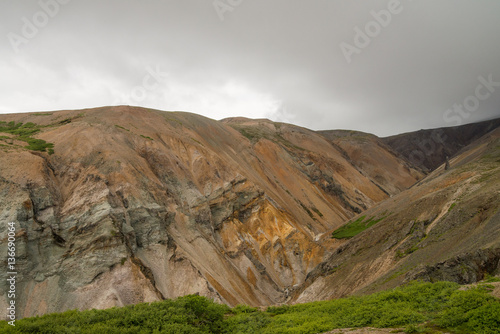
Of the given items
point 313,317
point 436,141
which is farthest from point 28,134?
point 436,141

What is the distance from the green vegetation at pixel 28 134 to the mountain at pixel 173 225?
0.23 metres

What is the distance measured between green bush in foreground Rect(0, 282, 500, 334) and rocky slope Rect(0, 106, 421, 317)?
14.2 metres

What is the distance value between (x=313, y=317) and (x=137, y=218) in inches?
1010

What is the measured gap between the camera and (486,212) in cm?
2455

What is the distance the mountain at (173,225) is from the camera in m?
27.1

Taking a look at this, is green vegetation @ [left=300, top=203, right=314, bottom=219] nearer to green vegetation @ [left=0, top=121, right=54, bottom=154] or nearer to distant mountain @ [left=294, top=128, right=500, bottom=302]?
distant mountain @ [left=294, top=128, right=500, bottom=302]

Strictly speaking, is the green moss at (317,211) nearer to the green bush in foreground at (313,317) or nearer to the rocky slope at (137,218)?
the rocky slope at (137,218)

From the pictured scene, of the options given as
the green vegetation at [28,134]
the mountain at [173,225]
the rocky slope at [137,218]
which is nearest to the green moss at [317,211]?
the rocky slope at [137,218]

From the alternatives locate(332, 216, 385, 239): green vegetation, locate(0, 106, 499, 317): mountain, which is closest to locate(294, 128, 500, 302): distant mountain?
locate(0, 106, 499, 317): mountain

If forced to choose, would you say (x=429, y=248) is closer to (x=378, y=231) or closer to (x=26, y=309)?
(x=378, y=231)

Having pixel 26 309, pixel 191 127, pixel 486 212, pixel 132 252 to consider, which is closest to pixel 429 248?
pixel 486 212

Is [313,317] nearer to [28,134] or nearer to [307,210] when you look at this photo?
[28,134]

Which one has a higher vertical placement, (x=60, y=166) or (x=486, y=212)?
(x=60, y=166)

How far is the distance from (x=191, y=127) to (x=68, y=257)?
41.8 m
